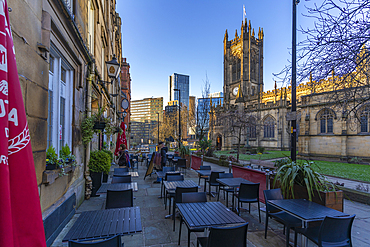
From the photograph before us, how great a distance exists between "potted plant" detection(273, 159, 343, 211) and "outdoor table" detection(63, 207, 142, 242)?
11.2 ft

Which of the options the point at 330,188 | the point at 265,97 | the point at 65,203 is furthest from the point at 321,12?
the point at 265,97

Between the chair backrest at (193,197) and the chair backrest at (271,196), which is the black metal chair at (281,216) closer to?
the chair backrest at (271,196)

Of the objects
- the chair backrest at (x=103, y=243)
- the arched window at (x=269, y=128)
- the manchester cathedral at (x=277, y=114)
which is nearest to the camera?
the chair backrest at (x=103, y=243)

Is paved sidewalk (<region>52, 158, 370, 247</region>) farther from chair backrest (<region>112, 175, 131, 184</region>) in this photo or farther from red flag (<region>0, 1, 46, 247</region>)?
red flag (<region>0, 1, 46, 247</region>)

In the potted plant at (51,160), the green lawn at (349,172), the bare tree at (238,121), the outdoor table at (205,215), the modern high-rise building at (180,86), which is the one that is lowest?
the green lawn at (349,172)

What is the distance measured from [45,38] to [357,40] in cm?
724

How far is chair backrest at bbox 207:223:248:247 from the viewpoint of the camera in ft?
8.84

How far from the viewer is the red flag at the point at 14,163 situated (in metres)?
1.12

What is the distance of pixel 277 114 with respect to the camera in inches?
1554

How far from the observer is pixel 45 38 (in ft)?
11.7

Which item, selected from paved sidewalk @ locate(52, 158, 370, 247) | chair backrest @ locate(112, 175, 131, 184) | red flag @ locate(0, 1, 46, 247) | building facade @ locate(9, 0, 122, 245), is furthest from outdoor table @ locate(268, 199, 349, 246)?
building facade @ locate(9, 0, 122, 245)

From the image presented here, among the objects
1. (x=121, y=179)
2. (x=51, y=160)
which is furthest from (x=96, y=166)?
(x=51, y=160)

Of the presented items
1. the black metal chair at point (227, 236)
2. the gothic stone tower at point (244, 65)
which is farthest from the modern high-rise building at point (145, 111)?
the black metal chair at point (227, 236)

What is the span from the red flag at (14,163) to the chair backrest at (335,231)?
12.3 feet
